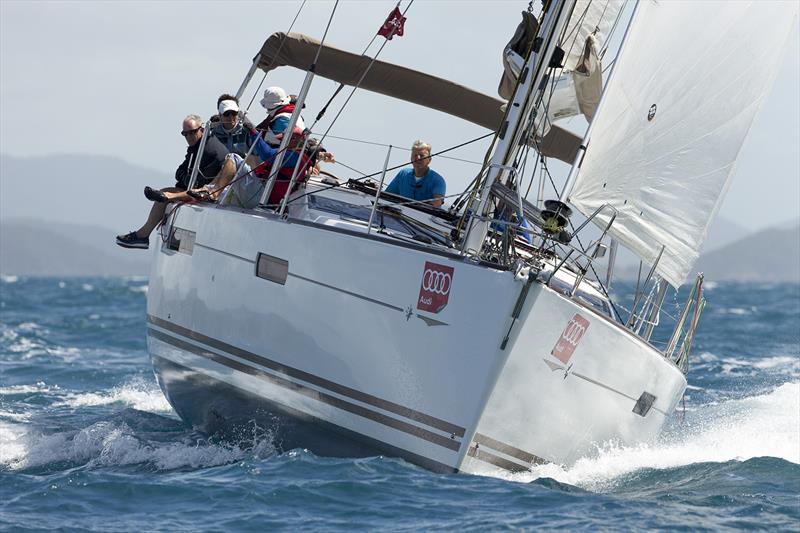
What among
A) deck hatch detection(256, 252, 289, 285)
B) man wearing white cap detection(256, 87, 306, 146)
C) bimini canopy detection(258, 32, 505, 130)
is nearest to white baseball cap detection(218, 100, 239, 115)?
bimini canopy detection(258, 32, 505, 130)

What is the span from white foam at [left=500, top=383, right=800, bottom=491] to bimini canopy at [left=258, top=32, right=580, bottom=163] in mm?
2746

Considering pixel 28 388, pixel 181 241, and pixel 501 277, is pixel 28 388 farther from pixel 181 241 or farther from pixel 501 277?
pixel 501 277

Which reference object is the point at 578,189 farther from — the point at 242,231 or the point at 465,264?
the point at 242,231

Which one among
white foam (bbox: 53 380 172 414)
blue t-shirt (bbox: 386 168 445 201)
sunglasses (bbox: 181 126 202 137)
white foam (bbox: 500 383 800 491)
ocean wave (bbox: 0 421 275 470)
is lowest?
white foam (bbox: 53 380 172 414)

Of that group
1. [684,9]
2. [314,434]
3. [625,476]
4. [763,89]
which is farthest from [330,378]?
[763,89]

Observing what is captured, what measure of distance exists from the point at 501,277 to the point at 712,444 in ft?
12.1

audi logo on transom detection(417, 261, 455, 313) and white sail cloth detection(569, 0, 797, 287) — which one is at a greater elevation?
white sail cloth detection(569, 0, 797, 287)

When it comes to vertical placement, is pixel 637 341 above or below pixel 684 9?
below

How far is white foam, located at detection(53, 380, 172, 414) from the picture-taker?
38.8 ft

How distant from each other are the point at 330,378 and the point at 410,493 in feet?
3.68

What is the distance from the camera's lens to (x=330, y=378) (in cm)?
766

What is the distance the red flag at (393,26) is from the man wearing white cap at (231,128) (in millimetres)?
1999

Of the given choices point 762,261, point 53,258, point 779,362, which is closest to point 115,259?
point 53,258

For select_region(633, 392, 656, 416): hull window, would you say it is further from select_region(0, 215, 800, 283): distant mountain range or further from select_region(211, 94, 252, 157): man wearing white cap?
select_region(0, 215, 800, 283): distant mountain range
